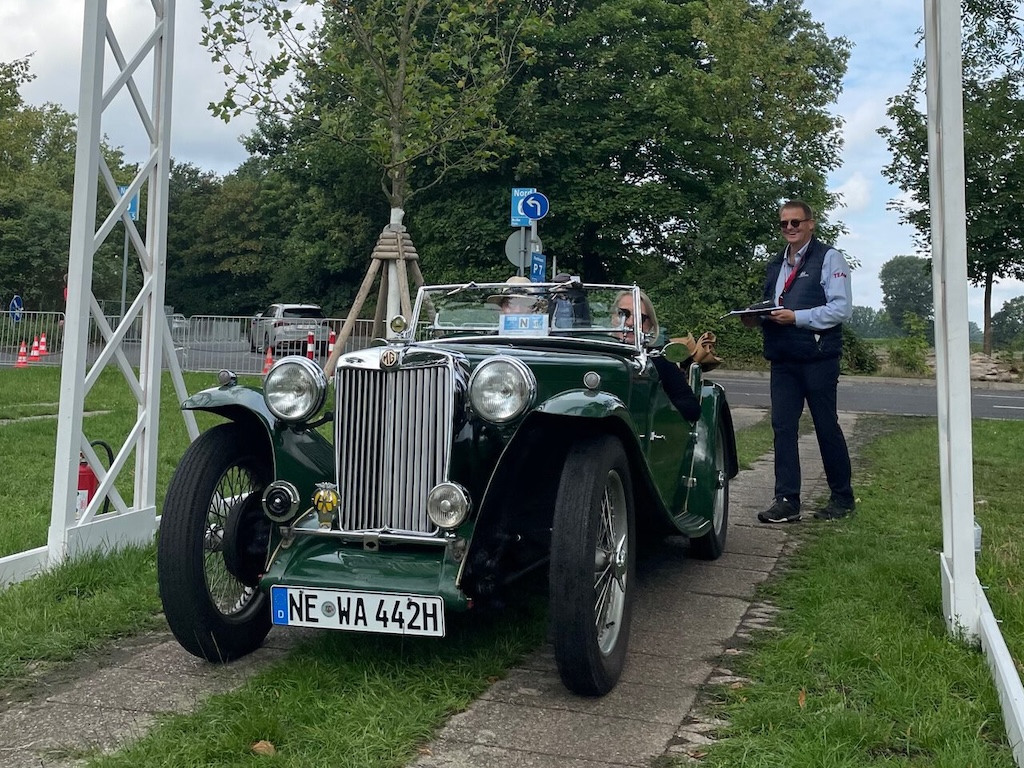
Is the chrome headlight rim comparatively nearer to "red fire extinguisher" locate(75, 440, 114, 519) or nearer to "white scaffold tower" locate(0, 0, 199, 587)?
"white scaffold tower" locate(0, 0, 199, 587)


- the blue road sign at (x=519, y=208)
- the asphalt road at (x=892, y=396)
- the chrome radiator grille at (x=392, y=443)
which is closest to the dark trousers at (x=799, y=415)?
the chrome radiator grille at (x=392, y=443)

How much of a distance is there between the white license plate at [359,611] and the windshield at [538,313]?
1785 millimetres

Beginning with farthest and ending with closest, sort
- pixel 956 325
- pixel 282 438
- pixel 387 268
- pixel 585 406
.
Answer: pixel 387 268, pixel 282 438, pixel 956 325, pixel 585 406

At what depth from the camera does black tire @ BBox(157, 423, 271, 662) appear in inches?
137

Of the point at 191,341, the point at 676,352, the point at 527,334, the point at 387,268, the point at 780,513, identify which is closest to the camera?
the point at 676,352

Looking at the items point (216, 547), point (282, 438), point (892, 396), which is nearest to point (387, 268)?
point (282, 438)

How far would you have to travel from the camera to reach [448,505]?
135 inches

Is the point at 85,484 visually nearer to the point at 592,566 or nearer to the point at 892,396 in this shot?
the point at 592,566

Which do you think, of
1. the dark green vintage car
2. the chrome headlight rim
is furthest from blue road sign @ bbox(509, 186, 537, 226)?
the chrome headlight rim

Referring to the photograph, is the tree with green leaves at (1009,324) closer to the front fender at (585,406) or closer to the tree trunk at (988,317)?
the tree trunk at (988,317)

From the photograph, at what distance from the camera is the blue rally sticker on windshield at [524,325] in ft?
15.6

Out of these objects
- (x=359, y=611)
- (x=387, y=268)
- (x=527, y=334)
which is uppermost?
(x=387, y=268)

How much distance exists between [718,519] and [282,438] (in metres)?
2.89

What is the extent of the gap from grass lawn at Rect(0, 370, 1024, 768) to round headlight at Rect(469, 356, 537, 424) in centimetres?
94
